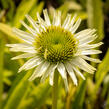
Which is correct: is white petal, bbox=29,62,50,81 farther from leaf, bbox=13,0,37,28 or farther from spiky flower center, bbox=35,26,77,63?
leaf, bbox=13,0,37,28

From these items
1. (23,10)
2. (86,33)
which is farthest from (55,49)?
(23,10)

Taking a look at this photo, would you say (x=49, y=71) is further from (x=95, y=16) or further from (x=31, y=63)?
(x=95, y=16)

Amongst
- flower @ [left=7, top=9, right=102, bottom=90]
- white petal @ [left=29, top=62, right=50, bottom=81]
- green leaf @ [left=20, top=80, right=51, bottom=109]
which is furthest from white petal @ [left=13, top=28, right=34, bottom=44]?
green leaf @ [left=20, top=80, right=51, bottom=109]

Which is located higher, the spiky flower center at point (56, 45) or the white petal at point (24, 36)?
the white petal at point (24, 36)

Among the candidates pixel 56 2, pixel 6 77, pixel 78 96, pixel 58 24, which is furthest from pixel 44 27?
pixel 56 2

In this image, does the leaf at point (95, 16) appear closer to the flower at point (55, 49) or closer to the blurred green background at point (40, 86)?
the blurred green background at point (40, 86)

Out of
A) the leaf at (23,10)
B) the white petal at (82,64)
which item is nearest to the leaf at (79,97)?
the white petal at (82,64)

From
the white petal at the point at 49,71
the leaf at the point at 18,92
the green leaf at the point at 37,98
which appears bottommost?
the green leaf at the point at 37,98
